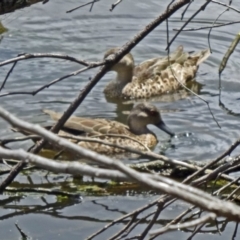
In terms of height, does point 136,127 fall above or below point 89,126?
below

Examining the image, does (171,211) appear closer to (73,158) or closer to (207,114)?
(73,158)

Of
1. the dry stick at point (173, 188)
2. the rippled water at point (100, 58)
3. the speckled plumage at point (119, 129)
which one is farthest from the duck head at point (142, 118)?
the dry stick at point (173, 188)

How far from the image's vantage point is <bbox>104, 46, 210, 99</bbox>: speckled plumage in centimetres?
1080

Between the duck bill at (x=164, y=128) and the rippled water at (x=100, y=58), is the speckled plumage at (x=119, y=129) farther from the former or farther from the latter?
the rippled water at (x=100, y=58)

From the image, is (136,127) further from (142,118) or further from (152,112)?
(152,112)

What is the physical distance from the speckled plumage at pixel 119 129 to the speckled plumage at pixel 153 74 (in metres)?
1.28

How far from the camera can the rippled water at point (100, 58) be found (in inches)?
343

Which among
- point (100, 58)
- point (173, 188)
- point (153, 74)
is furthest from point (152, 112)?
point (173, 188)

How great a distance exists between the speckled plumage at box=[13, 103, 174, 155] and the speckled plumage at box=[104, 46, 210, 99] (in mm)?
1278

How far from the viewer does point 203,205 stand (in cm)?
171

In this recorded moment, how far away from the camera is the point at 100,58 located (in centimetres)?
1107

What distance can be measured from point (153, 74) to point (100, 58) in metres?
0.72

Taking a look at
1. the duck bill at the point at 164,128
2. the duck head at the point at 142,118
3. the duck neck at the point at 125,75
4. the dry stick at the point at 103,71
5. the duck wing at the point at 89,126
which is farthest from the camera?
the duck neck at the point at 125,75

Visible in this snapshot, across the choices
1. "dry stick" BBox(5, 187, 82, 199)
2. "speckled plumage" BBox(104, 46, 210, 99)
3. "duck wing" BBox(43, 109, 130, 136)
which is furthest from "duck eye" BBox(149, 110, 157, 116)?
"dry stick" BBox(5, 187, 82, 199)
